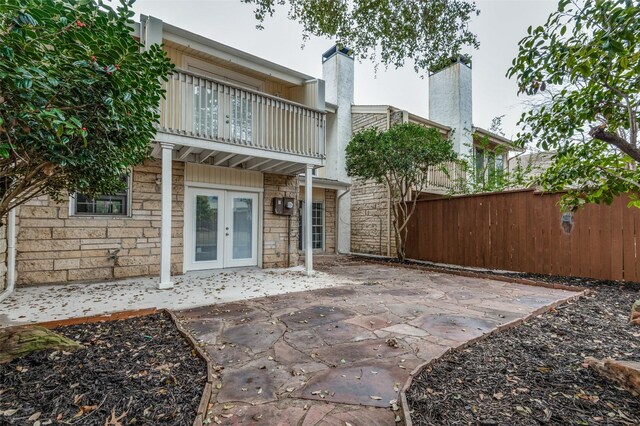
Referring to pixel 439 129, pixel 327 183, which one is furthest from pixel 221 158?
pixel 439 129

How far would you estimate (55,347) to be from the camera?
102 inches

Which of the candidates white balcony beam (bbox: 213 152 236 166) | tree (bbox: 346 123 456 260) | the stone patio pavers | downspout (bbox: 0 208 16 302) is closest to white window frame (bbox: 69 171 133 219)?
downspout (bbox: 0 208 16 302)

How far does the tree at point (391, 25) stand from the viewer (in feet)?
13.2

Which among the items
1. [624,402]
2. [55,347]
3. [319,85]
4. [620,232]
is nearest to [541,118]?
[624,402]

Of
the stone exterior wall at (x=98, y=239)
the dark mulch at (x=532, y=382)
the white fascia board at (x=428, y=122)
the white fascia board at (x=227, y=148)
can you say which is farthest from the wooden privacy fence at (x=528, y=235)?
the stone exterior wall at (x=98, y=239)

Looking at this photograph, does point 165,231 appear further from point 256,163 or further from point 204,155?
point 256,163

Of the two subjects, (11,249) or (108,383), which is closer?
(108,383)

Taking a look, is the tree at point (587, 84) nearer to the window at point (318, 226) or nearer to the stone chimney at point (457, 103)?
the window at point (318, 226)

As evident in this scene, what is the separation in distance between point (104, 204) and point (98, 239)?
0.66 metres

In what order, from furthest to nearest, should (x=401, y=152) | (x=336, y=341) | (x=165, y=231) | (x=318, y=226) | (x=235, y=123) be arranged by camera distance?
(x=318, y=226) < (x=401, y=152) < (x=235, y=123) < (x=165, y=231) < (x=336, y=341)

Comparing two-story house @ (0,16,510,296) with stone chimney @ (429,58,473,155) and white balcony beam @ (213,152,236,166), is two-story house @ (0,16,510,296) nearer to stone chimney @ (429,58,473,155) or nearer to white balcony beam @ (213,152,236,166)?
white balcony beam @ (213,152,236,166)

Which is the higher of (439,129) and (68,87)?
(439,129)

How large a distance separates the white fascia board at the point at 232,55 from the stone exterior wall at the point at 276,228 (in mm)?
2356

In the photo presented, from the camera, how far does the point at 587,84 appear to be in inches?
88.7
